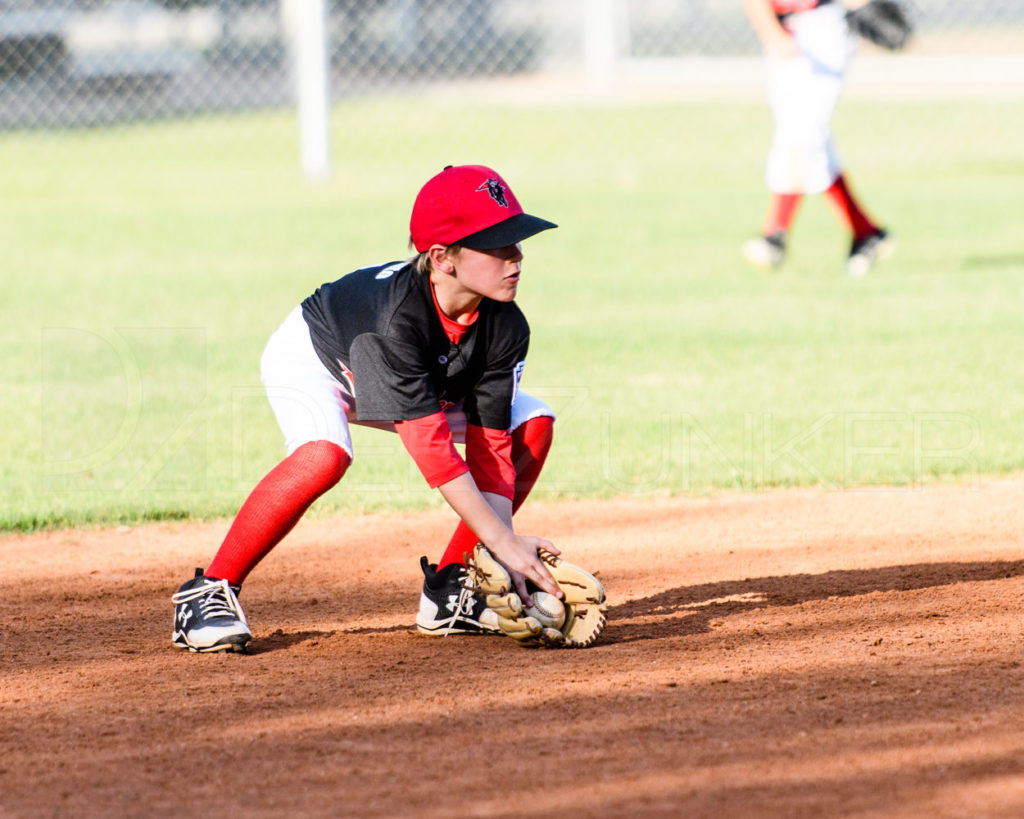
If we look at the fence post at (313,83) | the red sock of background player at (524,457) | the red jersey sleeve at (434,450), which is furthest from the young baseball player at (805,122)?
the red jersey sleeve at (434,450)

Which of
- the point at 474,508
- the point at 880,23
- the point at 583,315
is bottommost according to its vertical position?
the point at 474,508

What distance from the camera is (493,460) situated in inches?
141

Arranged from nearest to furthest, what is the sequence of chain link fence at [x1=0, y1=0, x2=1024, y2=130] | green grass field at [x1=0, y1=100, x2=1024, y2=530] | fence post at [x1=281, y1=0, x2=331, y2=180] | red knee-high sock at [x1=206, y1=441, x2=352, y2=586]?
red knee-high sock at [x1=206, y1=441, x2=352, y2=586] < green grass field at [x1=0, y1=100, x2=1024, y2=530] < fence post at [x1=281, y1=0, x2=331, y2=180] < chain link fence at [x1=0, y1=0, x2=1024, y2=130]

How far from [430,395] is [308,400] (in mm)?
383

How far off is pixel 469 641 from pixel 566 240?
783 cm

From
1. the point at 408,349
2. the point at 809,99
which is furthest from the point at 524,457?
the point at 809,99

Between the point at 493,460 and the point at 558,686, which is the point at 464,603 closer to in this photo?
the point at 493,460

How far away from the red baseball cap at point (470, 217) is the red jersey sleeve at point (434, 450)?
0.41 metres

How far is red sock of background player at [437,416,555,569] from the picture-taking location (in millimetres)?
3658

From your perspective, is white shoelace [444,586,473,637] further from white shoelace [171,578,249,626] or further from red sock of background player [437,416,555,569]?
white shoelace [171,578,249,626]

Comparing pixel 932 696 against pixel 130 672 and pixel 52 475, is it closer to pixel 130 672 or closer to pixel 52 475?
pixel 130 672

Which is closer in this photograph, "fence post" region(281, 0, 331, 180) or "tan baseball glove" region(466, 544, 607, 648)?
"tan baseball glove" region(466, 544, 607, 648)

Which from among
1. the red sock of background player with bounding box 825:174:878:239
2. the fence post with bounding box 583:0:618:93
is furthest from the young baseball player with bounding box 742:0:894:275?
the fence post with bounding box 583:0:618:93

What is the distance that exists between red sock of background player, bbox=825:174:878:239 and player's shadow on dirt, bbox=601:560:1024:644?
17.9ft
